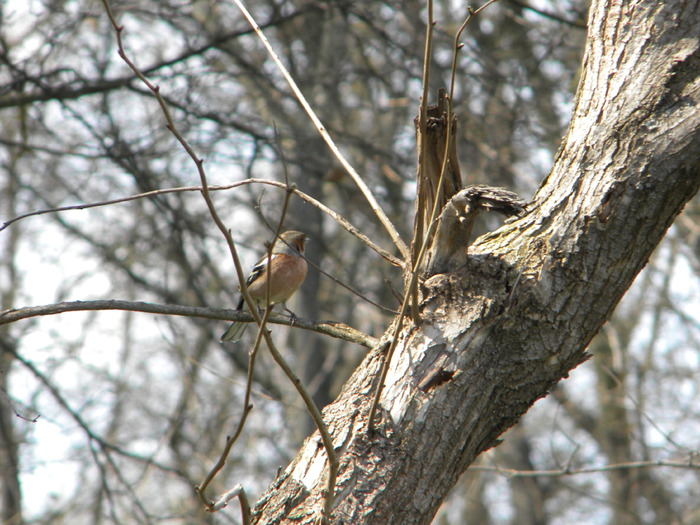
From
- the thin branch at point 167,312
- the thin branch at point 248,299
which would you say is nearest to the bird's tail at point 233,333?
the thin branch at point 167,312

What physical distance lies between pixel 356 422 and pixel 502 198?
1.02 meters

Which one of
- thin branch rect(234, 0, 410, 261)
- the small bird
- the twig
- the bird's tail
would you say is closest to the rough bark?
thin branch rect(234, 0, 410, 261)

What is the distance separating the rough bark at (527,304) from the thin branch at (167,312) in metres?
0.35

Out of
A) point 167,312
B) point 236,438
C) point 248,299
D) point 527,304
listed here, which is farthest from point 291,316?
point 236,438

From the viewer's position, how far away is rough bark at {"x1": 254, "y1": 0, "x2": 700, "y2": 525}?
2.42 m

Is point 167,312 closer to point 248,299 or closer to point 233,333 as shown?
point 248,299

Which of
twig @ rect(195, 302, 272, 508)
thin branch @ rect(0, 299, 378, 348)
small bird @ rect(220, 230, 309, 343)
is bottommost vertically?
twig @ rect(195, 302, 272, 508)

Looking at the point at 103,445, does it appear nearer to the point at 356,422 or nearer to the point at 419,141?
the point at 356,422

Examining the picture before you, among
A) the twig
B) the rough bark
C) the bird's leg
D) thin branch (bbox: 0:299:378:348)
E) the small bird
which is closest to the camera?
the twig

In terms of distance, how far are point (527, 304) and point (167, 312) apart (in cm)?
151

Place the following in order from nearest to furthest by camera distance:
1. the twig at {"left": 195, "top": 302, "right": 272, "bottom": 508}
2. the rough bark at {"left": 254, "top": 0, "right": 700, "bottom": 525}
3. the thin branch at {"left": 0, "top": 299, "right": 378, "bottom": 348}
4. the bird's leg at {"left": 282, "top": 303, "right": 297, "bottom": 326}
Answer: the twig at {"left": 195, "top": 302, "right": 272, "bottom": 508}, the rough bark at {"left": 254, "top": 0, "right": 700, "bottom": 525}, the thin branch at {"left": 0, "top": 299, "right": 378, "bottom": 348}, the bird's leg at {"left": 282, "top": 303, "right": 297, "bottom": 326}

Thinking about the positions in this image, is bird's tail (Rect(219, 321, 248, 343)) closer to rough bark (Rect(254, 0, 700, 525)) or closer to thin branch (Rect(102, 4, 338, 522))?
rough bark (Rect(254, 0, 700, 525))

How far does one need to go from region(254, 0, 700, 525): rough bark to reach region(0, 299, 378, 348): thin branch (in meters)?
0.35

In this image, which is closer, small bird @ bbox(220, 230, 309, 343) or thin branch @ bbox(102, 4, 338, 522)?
thin branch @ bbox(102, 4, 338, 522)
